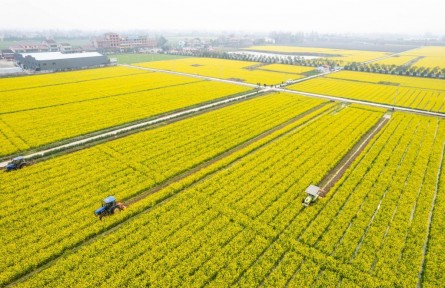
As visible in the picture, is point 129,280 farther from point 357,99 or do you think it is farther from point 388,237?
point 357,99

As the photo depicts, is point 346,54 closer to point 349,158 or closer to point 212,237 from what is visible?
point 349,158

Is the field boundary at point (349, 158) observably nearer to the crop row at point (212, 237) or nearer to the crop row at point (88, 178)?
the crop row at point (212, 237)

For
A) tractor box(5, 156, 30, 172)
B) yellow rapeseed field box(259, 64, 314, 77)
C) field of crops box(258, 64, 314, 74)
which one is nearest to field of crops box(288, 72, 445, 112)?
field of crops box(258, 64, 314, 74)

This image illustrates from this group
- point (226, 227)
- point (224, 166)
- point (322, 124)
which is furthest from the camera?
point (322, 124)

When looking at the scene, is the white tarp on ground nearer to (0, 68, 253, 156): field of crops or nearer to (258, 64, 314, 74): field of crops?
(0, 68, 253, 156): field of crops

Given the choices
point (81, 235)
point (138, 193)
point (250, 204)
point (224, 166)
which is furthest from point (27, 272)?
point (224, 166)

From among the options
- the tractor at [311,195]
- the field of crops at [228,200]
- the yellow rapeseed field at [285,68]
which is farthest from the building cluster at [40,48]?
the tractor at [311,195]

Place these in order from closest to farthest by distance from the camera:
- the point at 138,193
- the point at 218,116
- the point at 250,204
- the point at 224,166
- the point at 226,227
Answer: the point at 226,227 → the point at 250,204 → the point at 138,193 → the point at 224,166 → the point at 218,116
